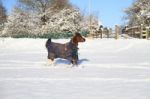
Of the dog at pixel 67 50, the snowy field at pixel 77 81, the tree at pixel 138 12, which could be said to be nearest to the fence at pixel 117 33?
the tree at pixel 138 12

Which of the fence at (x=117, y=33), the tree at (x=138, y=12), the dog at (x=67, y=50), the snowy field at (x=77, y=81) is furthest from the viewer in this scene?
the tree at (x=138, y=12)

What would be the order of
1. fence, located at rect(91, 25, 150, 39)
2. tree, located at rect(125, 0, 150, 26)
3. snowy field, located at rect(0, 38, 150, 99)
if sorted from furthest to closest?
tree, located at rect(125, 0, 150, 26) < fence, located at rect(91, 25, 150, 39) < snowy field, located at rect(0, 38, 150, 99)

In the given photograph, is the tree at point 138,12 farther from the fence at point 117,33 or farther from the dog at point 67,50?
the dog at point 67,50

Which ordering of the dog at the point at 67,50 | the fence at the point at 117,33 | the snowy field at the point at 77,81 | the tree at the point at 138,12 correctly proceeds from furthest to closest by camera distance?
the tree at the point at 138,12 < the fence at the point at 117,33 < the dog at the point at 67,50 < the snowy field at the point at 77,81

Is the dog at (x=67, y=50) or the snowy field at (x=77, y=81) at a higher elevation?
the dog at (x=67, y=50)

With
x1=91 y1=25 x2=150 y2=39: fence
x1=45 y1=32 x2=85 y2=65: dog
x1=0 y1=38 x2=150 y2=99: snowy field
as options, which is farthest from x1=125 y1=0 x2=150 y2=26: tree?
x1=45 y1=32 x2=85 y2=65: dog

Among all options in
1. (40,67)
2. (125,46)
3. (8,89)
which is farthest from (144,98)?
(125,46)

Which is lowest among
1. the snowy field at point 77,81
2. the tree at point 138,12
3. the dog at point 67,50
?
the snowy field at point 77,81

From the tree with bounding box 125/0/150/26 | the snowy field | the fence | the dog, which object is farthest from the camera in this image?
the tree with bounding box 125/0/150/26

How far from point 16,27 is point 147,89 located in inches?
1610

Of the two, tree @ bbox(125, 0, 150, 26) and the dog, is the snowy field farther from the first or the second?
tree @ bbox(125, 0, 150, 26)

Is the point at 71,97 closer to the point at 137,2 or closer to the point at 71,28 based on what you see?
the point at 71,28

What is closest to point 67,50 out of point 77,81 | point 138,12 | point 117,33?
point 77,81

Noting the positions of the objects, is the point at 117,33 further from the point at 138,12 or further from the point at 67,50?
the point at 67,50
